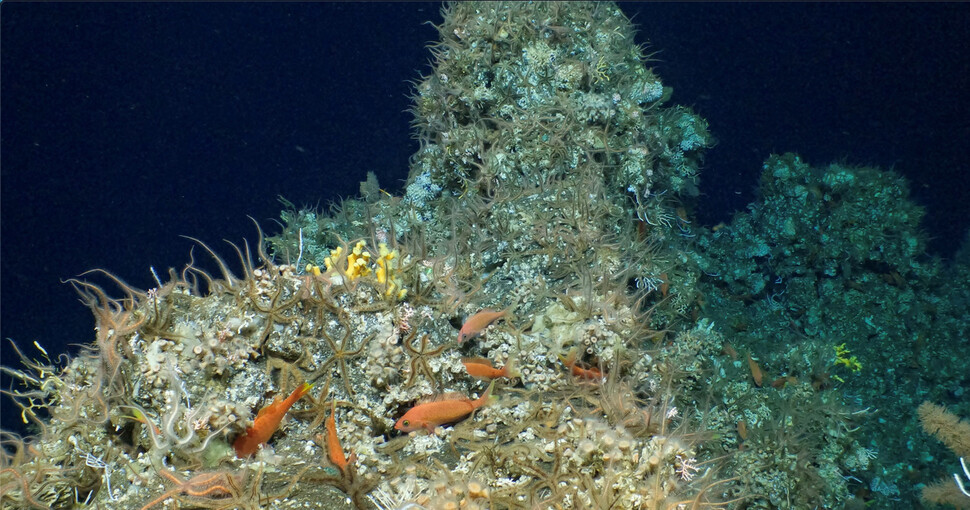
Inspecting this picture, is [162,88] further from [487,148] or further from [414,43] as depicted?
[487,148]

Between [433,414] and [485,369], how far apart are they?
371 mm

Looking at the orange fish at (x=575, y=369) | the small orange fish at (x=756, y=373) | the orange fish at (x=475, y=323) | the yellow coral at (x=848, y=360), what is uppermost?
the orange fish at (x=475, y=323)

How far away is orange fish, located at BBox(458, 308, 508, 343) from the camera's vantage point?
276 centimetres

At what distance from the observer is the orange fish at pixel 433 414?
7.66ft

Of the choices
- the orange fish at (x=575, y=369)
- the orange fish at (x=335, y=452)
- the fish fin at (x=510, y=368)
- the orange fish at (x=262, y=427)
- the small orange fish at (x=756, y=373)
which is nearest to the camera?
the orange fish at (x=335, y=452)

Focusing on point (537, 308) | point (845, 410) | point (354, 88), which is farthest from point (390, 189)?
point (845, 410)

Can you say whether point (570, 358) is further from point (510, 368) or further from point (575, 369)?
point (510, 368)

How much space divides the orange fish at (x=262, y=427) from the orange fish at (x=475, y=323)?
87 centimetres

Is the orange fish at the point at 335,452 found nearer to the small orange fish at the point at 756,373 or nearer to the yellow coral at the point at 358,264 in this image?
the yellow coral at the point at 358,264

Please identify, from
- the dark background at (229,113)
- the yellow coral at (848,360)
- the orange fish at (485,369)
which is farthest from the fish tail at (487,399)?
the dark background at (229,113)

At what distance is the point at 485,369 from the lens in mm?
2594

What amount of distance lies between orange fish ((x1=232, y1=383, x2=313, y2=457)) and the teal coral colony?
0.05m

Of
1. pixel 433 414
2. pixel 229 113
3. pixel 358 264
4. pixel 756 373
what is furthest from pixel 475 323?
pixel 229 113

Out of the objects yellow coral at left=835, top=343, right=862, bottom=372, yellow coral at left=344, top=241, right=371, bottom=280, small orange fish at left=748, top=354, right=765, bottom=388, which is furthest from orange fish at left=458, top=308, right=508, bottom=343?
yellow coral at left=835, top=343, right=862, bottom=372
